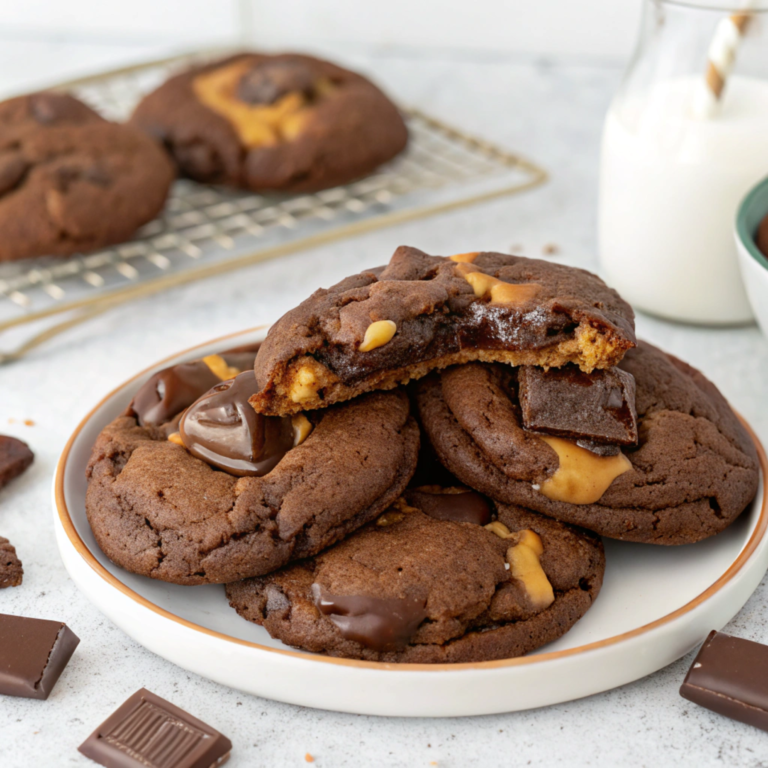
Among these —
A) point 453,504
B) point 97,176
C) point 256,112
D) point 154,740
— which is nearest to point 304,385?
point 453,504

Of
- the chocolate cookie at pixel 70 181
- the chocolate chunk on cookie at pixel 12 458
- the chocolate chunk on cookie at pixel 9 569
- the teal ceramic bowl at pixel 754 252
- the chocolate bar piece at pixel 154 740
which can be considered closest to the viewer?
the chocolate bar piece at pixel 154 740

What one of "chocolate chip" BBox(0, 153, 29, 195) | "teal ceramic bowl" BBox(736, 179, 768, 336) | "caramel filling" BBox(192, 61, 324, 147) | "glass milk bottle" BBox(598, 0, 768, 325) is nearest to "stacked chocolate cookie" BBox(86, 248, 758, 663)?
"teal ceramic bowl" BBox(736, 179, 768, 336)

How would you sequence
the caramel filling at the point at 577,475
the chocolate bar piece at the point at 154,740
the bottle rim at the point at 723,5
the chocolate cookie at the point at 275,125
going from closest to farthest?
1. the chocolate bar piece at the point at 154,740
2. the caramel filling at the point at 577,475
3. the bottle rim at the point at 723,5
4. the chocolate cookie at the point at 275,125

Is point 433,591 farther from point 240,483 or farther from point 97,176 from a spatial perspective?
point 97,176

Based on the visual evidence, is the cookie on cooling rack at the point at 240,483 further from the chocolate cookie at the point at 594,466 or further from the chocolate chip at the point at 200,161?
the chocolate chip at the point at 200,161

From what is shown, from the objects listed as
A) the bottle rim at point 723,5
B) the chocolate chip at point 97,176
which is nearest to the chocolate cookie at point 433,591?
the bottle rim at point 723,5

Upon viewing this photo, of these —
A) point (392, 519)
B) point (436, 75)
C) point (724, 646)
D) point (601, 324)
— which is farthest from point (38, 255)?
point (436, 75)

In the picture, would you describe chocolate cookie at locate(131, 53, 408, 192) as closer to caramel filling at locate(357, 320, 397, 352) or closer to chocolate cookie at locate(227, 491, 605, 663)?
caramel filling at locate(357, 320, 397, 352)
